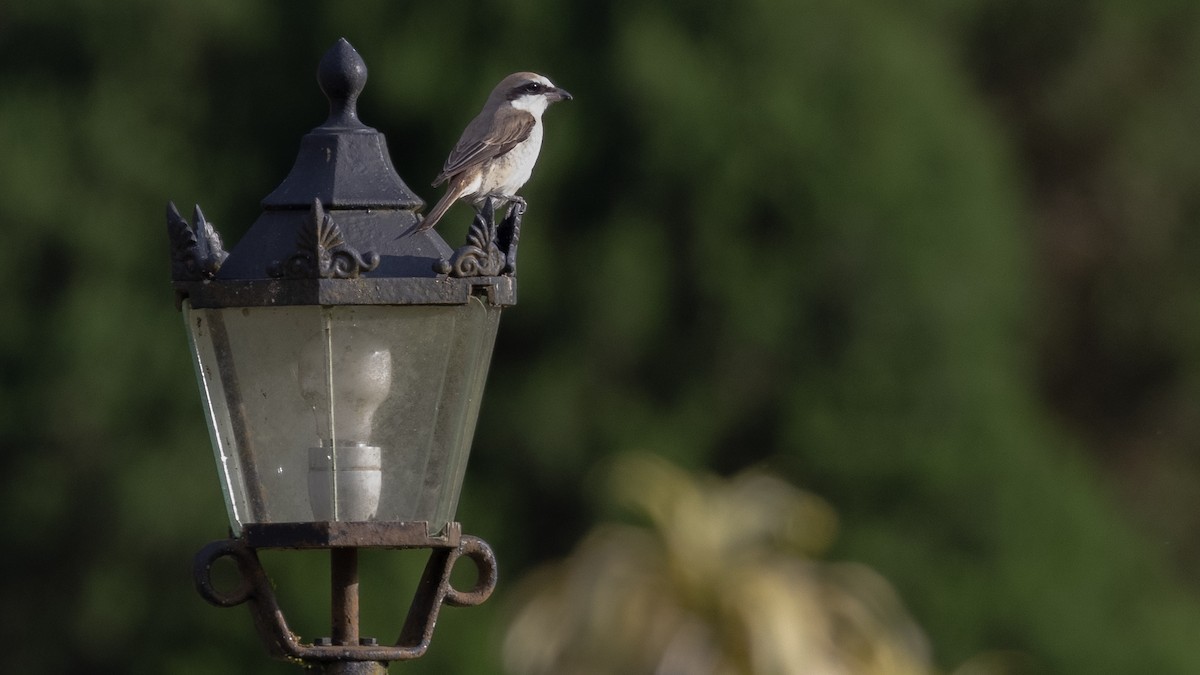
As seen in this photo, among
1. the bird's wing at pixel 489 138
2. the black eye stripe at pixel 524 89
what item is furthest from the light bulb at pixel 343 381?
the black eye stripe at pixel 524 89

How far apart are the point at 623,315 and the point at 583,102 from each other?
3.98 ft

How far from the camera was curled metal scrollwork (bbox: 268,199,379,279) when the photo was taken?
306 cm

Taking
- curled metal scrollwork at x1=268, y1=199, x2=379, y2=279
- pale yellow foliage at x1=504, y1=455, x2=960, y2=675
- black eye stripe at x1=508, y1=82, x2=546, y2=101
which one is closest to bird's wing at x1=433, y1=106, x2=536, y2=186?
black eye stripe at x1=508, y1=82, x2=546, y2=101

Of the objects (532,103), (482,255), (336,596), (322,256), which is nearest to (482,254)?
(482,255)

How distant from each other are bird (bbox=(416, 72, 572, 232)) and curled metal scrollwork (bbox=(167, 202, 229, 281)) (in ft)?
5.21

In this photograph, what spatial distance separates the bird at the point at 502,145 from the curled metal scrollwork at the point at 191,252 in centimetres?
159

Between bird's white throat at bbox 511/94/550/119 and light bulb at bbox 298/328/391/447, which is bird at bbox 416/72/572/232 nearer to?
bird's white throat at bbox 511/94/550/119

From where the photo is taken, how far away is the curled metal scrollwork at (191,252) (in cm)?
318

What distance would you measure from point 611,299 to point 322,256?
729 cm

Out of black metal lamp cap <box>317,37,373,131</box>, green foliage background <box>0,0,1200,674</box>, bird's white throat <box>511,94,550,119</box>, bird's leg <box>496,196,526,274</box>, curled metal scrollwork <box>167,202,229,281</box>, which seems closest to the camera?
curled metal scrollwork <box>167,202,229,281</box>

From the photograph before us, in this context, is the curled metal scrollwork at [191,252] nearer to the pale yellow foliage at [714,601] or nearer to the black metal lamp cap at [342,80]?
the black metal lamp cap at [342,80]

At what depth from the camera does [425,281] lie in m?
3.12

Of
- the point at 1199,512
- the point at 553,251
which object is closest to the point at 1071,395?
the point at 1199,512

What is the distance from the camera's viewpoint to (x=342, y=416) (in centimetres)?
316
